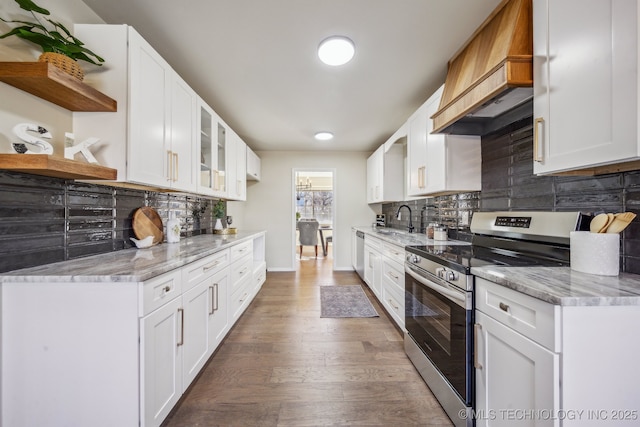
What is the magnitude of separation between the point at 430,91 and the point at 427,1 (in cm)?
121

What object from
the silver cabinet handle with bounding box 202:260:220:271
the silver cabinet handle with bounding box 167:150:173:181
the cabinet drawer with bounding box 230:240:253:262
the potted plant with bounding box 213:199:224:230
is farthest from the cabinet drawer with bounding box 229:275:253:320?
the silver cabinet handle with bounding box 167:150:173:181

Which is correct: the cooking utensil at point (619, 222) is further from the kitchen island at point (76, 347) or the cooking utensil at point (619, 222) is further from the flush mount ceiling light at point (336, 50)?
the kitchen island at point (76, 347)

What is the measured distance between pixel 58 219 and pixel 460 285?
218 cm

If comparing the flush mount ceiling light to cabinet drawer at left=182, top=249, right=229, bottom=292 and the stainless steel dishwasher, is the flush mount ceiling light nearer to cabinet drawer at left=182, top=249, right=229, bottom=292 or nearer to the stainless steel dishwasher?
cabinet drawer at left=182, top=249, right=229, bottom=292

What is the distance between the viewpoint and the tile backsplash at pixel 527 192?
113 cm

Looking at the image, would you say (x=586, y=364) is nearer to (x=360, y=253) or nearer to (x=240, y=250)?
(x=240, y=250)

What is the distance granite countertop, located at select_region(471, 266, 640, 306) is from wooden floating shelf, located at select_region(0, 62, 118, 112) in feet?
6.92

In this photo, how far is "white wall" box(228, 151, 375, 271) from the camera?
5.02m

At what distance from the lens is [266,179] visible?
5062mm

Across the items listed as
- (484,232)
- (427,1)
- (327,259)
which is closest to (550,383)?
(484,232)

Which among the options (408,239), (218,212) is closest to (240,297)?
(218,212)

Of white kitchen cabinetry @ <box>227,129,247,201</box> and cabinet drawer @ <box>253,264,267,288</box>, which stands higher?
white kitchen cabinetry @ <box>227,129,247,201</box>

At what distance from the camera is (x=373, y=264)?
335cm

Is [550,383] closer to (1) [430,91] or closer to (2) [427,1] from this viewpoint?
(2) [427,1]
